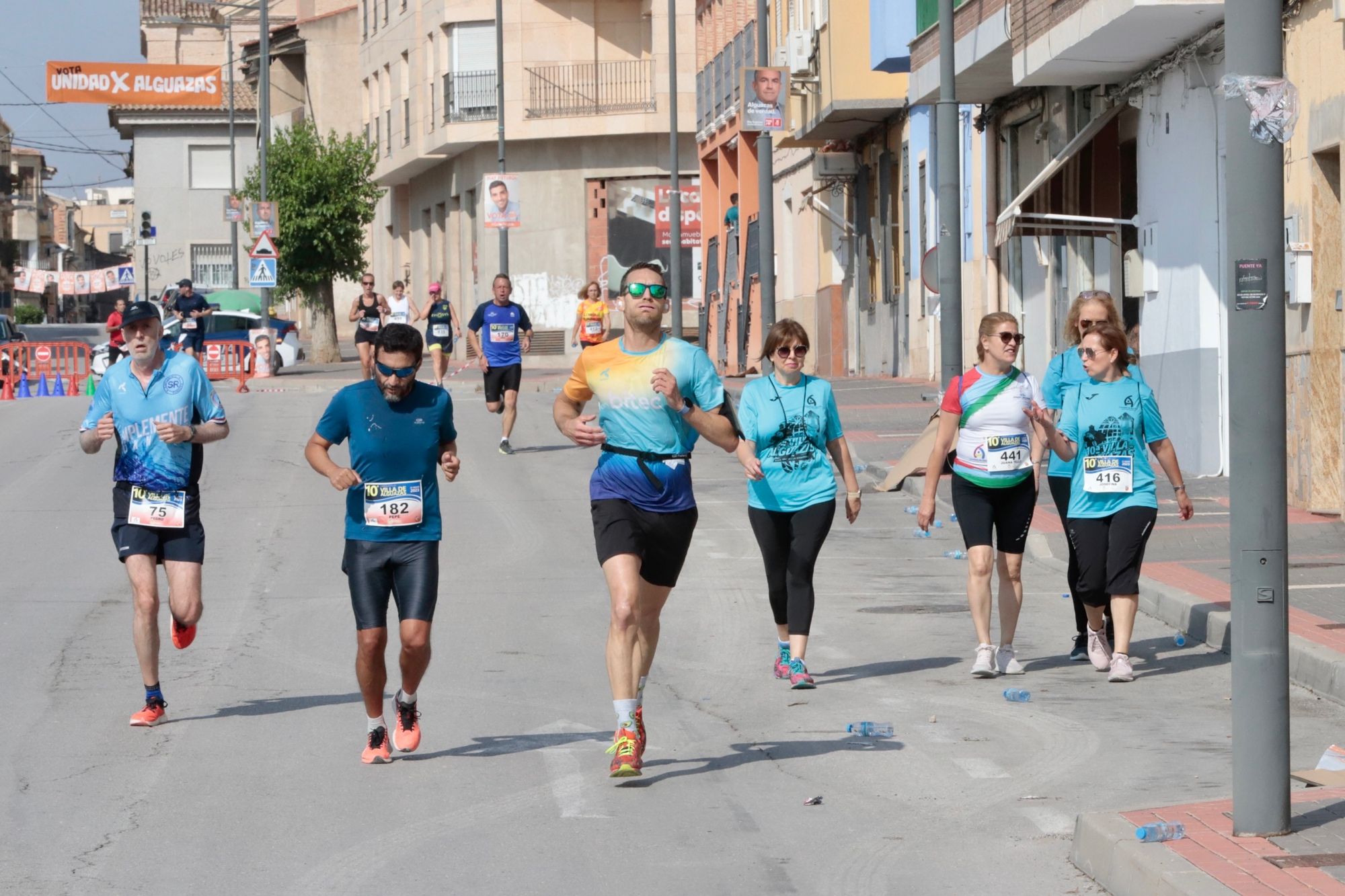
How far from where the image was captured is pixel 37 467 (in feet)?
68.0

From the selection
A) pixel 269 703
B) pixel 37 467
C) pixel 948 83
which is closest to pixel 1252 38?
pixel 269 703

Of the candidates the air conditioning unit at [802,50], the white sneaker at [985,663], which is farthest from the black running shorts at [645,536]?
the air conditioning unit at [802,50]

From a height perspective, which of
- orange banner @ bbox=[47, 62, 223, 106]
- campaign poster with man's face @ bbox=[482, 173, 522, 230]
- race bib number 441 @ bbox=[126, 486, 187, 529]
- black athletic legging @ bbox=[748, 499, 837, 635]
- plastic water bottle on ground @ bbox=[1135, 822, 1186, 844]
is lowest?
plastic water bottle on ground @ bbox=[1135, 822, 1186, 844]

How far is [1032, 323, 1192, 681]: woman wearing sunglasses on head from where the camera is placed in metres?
9.69

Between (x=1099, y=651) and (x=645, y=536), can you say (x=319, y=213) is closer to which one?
(x=1099, y=651)

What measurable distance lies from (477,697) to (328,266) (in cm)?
4544

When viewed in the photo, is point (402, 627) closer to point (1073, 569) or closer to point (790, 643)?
point (790, 643)

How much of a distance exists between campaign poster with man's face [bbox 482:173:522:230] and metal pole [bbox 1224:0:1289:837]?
1441 inches

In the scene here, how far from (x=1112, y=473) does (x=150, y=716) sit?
15.3ft

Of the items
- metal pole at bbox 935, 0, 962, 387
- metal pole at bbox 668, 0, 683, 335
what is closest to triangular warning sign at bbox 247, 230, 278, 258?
metal pole at bbox 668, 0, 683, 335

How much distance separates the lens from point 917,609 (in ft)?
39.8

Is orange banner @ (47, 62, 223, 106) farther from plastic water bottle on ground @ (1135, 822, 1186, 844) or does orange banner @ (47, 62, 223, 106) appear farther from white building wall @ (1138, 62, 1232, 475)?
plastic water bottle on ground @ (1135, 822, 1186, 844)

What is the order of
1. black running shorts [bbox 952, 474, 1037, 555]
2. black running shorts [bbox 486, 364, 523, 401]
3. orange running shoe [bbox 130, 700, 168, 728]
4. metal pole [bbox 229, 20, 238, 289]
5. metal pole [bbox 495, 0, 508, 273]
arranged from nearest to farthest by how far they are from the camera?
1. orange running shoe [bbox 130, 700, 168, 728]
2. black running shorts [bbox 952, 474, 1037, 555]
3. black running shorts [bbox 486, 364, 523, 401]
4. metal pole [bbox 495, 0, 508, 273]
5. metal pole [bbox 229, 20, 238, 289]

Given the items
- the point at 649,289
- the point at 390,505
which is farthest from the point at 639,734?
the point at 649,289
